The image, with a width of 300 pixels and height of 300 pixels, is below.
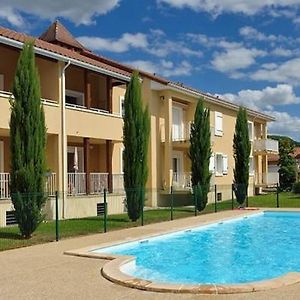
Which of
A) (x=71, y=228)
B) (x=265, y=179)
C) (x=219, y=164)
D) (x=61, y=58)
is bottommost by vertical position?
(x=71, y=228)

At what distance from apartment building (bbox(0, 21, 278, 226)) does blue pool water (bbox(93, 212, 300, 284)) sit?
6500 millimetres

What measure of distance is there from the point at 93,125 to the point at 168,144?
28.2 feet

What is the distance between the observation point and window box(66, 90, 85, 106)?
26.6 meters

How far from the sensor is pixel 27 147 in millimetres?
16031

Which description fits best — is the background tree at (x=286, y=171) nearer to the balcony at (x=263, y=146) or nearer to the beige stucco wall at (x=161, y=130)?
the balcony at (x=263, y=146)

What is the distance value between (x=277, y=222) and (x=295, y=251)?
360 inches

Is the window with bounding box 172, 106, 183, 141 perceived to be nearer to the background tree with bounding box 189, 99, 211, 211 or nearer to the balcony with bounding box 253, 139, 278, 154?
the background tree with bounding box 189, 99, 211, 211

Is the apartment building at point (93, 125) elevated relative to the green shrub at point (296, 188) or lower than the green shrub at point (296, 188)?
elevated

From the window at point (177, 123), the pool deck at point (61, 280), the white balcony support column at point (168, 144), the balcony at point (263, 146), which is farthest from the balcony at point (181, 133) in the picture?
the pool deck at point (61, 280)

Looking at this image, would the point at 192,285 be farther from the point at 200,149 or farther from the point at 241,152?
the point at 241,152

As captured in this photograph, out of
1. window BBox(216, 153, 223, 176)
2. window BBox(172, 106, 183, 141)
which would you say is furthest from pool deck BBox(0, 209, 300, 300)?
window BBox(216, 153, 223, 176)

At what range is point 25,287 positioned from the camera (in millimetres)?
8922

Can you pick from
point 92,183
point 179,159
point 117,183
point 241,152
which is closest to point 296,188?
point 241,152

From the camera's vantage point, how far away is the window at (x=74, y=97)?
87.4 ft
